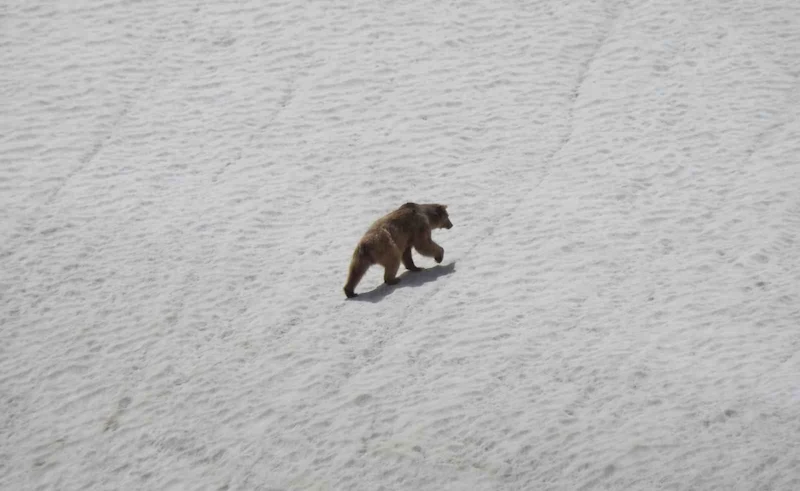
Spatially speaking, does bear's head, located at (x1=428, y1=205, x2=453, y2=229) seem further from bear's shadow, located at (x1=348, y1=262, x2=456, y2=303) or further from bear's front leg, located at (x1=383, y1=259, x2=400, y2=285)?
bear's front leg, located at (x1=383, y1=259, x2=400, y2=285)

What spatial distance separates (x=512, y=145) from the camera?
640 inches

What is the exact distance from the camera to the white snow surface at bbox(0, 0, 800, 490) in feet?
31.2

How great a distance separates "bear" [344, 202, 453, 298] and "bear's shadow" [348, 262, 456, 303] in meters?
0.09

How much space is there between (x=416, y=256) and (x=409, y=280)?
124 cm

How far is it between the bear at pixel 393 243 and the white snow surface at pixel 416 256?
1.18 feet

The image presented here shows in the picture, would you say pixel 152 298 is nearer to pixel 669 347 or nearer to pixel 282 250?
pixel 282 250

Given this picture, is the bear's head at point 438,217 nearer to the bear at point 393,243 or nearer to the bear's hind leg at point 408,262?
the bear at point 393,243

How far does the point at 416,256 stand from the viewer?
44.7 feet

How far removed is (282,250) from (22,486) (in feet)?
16.9

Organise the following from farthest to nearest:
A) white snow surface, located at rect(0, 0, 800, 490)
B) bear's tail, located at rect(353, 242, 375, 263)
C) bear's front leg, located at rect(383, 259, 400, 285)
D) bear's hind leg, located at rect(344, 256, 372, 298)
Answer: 1. bear's front leg, located at rect(383, 259, 400, 285)
2. bear's hind leg, located at rect(344, 256, 372, 298)
3. bear's tail, located at rect(353, 242, 375, 263)
4. white snow surface, located at rect(0, 0, 800, 490)

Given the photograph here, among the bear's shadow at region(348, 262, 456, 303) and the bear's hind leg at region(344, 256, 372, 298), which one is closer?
the bear's hind leg at region(344, 256, 372, 298)

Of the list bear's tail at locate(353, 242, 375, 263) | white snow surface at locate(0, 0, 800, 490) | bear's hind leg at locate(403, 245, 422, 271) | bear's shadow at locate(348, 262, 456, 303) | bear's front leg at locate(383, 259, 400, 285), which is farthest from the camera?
bear's hind leg at locate(403, 245, 422, 271)

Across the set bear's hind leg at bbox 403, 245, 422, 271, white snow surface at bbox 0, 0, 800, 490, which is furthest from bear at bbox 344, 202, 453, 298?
white snow surface at bbox 0, 0, 800, 490

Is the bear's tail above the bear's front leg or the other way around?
above
